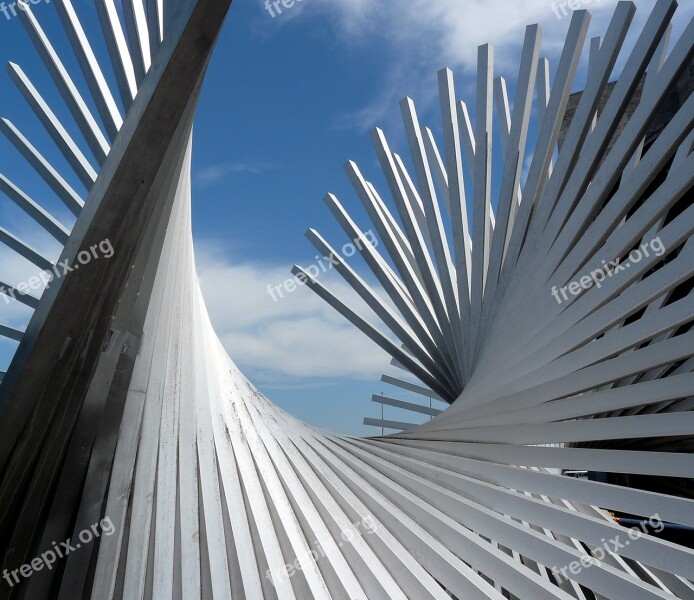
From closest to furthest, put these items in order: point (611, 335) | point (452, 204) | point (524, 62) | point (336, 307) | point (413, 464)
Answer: point (611, 335), point (413, 464), point (524, 62), point (452, 204), point (336, 307)

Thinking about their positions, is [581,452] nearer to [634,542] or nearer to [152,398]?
[634,542]

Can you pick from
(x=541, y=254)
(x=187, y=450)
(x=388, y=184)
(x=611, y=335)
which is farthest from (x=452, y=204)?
(x=187, y=450)

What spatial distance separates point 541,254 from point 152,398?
366cm

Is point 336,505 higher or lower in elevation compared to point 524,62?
lower

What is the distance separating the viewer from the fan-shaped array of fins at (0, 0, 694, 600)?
11.3 feet

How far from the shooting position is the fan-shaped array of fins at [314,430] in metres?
3.44

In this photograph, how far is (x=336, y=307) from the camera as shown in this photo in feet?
36.7

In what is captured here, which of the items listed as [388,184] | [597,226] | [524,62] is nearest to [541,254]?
[597,226]

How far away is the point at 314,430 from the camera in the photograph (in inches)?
277

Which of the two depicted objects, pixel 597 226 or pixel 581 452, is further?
pixel 597 226

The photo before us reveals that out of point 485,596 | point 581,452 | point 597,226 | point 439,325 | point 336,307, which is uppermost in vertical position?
point 336,307

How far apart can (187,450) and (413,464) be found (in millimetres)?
2057

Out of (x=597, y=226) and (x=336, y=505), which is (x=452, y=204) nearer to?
(x=597, y=226)

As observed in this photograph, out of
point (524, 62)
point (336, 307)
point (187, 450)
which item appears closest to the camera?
point (187, 450)
